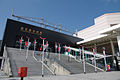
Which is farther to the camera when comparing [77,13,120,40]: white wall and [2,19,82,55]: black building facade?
[77,13,120,40]: white wall

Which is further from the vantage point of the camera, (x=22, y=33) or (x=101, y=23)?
(x=101, y=23)

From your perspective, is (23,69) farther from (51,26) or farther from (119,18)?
(119,18)

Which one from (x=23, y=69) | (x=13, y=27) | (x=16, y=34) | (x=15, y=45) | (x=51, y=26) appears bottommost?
(x=23, y=69)

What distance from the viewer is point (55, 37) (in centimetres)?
2955

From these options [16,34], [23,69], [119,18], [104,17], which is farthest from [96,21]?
[23,69]

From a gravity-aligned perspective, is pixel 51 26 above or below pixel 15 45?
above

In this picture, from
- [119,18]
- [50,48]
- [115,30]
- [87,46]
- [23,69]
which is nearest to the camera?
[23,69]

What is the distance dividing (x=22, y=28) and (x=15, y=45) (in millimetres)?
4458

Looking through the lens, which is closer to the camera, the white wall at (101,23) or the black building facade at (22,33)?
the black building facade at (22,33)

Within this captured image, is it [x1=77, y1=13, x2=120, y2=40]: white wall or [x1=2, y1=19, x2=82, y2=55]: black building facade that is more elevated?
[x1=77, y1=13, x2=120, y2=40]: white wall

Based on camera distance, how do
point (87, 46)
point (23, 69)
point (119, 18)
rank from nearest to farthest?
point (23, 69) < point (87, 46) < point (119, 18)

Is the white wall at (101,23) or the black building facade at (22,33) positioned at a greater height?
the white wall at (101,23)

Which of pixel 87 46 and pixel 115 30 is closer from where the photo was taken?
pixel 115 30

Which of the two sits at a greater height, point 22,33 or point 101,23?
point 101,23
